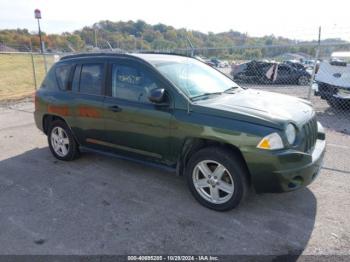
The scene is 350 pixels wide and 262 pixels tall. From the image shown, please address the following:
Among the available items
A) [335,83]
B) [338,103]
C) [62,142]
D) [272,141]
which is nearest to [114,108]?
[62,142]

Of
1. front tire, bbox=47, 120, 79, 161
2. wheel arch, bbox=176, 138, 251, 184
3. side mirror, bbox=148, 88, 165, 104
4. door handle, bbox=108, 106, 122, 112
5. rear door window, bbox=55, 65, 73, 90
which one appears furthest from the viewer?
A: front tire, bbox=47, 120, 79, 161

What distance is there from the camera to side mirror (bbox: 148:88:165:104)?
3.61m

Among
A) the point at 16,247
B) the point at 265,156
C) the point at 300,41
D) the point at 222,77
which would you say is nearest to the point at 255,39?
the point at 300,41

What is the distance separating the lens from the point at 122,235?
10.4ft

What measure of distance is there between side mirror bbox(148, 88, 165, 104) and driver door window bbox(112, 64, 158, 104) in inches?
8.5

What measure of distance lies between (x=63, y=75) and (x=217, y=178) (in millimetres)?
3124

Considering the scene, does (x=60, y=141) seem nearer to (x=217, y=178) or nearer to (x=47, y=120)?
(x=47, y=120)

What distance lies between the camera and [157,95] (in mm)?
3611

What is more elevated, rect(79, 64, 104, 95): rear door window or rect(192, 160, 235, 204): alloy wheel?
rect(79, 64, 104, 95): rear door window

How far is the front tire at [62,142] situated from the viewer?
5.11 m

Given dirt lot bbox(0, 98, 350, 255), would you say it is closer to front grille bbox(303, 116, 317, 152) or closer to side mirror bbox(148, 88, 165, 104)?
front grille bbox(303, 116, 317, 152)

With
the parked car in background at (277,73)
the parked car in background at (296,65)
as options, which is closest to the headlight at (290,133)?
the parked car in background at (277,73)

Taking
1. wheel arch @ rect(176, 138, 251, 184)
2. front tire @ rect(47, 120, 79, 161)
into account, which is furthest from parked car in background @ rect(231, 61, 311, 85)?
wheel arch @ rect(176, 138, 251, 184)

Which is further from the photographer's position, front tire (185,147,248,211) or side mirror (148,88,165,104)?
side mirror (148,88,165,104)
